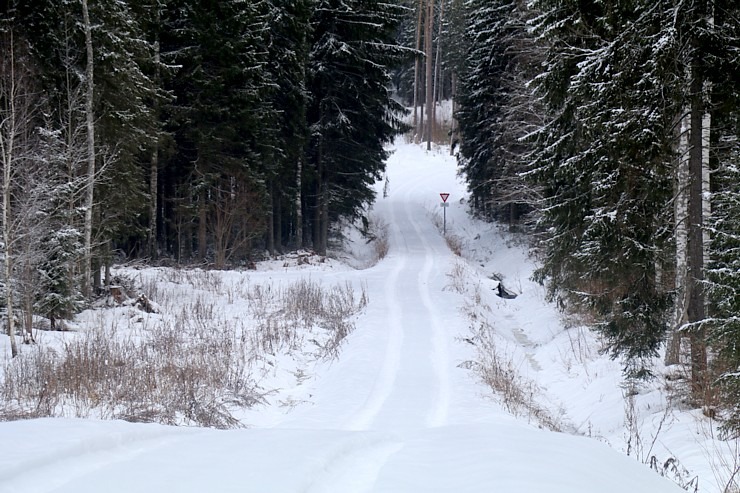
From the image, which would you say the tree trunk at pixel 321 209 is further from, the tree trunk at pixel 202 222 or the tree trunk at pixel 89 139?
the tree trunk at pixel 89 139

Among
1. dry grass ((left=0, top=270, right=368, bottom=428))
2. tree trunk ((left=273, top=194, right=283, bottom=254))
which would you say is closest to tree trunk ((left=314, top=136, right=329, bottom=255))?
tree trunk ((left=273, top=194, right=283, bottom=254))

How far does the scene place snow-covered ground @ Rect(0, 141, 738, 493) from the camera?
367 cm

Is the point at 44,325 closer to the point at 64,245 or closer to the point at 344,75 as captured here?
the point at 64,245

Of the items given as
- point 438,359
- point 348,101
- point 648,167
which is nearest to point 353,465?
point 438,359

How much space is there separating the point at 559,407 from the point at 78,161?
12.6m

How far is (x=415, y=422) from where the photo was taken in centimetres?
771

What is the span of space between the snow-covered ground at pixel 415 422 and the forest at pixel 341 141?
108 centimetres

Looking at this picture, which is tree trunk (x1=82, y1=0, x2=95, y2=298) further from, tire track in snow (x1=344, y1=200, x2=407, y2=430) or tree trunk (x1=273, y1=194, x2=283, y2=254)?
tree trunk (x1=273, y1=194, x2=283, y2=254)

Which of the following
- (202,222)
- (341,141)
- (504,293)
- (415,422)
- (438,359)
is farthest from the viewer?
(341,141)

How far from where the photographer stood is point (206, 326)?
1285cm

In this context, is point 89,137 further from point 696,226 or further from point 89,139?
point 696,226

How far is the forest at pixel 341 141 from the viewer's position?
341 inches

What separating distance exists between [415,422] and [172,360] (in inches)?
187

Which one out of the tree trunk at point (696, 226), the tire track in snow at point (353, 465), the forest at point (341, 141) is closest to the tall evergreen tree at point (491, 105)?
the forest at point (341, 141)
